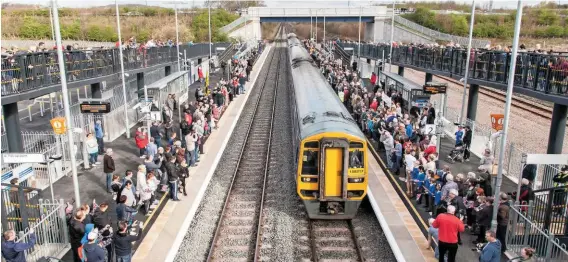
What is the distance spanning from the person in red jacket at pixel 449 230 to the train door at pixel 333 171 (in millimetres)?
3103

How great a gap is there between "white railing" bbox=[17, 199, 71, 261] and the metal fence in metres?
10.1

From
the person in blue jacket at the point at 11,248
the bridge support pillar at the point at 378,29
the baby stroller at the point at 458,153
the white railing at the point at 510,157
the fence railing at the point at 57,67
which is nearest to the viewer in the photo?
the person in blue jacket at the point at 11,248

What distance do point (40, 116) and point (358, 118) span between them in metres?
18.5

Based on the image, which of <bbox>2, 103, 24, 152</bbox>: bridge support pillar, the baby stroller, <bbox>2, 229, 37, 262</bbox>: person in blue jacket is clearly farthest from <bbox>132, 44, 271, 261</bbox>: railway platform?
the baby stroller

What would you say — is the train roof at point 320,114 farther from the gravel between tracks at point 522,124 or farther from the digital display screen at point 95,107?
the gravel between tracks at point 522,124

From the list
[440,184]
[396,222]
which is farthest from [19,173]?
[440,184]

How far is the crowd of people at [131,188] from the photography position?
9414 mm

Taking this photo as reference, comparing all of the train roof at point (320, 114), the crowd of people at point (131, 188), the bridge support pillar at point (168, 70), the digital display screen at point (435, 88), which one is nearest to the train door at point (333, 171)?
the train roof at point (320, 114)

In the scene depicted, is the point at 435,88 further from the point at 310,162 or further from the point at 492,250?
the point at 492,250

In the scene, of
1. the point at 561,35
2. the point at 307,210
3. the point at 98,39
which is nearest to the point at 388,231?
the point at 307,210

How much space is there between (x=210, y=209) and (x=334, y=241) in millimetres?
4002

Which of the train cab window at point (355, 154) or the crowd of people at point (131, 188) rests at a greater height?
the train cab window at point (355, 154)

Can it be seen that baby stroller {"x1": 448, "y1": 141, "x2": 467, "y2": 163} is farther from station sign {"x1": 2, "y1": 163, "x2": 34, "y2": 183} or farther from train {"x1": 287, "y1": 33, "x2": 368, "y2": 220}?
station sign {"x1": 2, "y1": 163, "x2": 34, "y2": 183}

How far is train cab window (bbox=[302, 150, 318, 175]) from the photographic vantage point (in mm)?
12898
